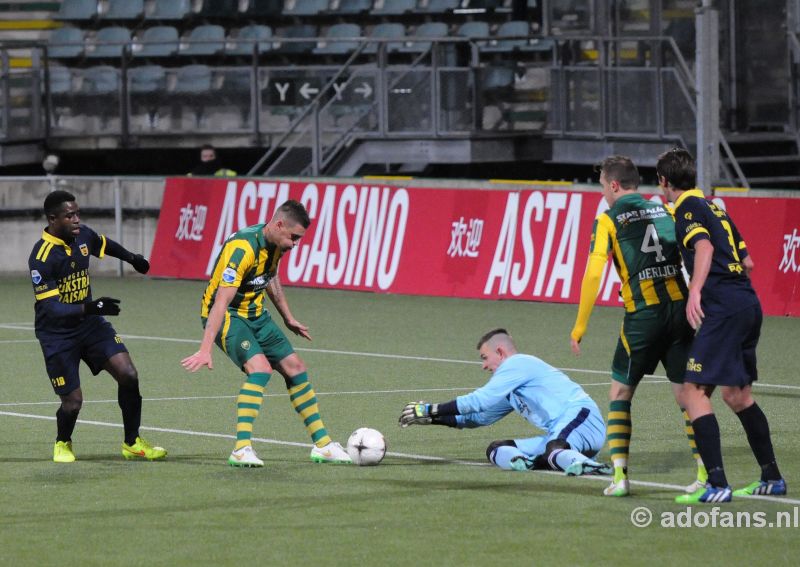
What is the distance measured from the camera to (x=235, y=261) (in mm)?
10609

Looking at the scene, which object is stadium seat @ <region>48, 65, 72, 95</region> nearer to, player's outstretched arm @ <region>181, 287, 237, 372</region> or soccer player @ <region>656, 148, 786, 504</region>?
player's outstretched arm @ <region>181, 287, 237, 372</region>

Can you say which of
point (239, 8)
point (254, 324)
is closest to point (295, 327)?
point (254, 324)

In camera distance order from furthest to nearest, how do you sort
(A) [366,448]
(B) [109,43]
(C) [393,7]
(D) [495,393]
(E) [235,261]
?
(C) [393,7] < (B) [109,43] < (A) [366,448] < (E) [235,261] < (D) [495,393]

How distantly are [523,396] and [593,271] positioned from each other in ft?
4.70

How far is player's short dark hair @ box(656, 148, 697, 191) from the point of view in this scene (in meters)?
9.05

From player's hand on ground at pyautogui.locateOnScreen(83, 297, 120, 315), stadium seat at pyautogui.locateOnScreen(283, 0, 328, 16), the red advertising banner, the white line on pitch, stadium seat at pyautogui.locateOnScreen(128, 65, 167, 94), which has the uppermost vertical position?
stadium seat at pyautogui.locateOnScreen(283, 0, 328, 16)

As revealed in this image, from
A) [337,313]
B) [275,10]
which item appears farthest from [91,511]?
[275,10]

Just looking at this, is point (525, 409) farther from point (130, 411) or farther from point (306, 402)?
point (130, 411)

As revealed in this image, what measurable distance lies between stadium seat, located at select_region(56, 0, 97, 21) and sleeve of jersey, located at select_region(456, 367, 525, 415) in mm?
24879

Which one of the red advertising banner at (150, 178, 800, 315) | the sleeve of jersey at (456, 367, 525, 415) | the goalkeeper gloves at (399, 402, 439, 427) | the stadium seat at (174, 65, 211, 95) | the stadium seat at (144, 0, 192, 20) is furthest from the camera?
the stadium seat at (144, 0, 192, 20)

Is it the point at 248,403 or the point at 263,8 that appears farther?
the point at 263,8

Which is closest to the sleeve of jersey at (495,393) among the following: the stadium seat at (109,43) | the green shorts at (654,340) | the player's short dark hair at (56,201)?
the green shorts at (654,340)

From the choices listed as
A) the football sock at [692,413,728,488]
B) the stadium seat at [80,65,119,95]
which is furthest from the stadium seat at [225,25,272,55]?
the football sock at [692,413,728,488]

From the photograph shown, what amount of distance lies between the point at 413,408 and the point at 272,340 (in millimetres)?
1090
